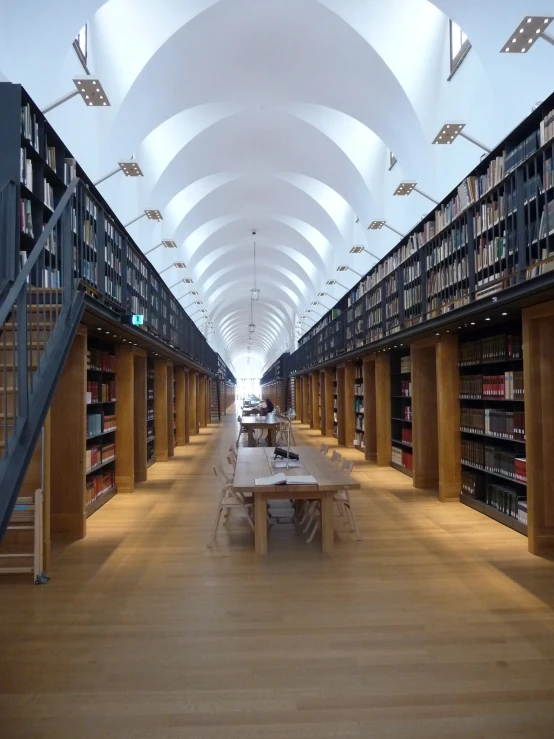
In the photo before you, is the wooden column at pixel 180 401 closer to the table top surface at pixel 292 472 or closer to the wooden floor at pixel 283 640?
the table top surface at pixel 292 472

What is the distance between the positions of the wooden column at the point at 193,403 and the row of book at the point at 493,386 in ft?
38.3

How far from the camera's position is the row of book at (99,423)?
688 cm

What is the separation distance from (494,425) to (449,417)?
890 millimetres

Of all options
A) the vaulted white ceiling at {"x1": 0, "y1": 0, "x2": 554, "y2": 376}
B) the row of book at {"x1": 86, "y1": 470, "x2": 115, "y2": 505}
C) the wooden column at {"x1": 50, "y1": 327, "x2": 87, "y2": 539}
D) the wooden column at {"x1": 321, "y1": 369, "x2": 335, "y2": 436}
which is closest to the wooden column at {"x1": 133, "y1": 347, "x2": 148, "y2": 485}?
the row of book at {"x1": 86, "y1": 470, "x2": 115, "y2": 505}

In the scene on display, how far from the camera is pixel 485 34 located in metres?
6.41

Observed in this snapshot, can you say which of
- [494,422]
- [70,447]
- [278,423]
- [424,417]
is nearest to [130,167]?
[70,447]

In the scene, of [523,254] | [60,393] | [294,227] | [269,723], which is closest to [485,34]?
[523,254]

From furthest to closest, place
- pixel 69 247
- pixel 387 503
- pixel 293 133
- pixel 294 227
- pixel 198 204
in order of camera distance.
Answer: pixel 294 227 → pixel 198 204 → pixel 293 133 → pixel 387 503 → pixel 69 247

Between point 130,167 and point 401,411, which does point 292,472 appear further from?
point 401,411

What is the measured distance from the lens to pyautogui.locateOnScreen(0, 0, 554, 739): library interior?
286 centimetres

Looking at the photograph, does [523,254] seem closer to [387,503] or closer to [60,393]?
[387,503]

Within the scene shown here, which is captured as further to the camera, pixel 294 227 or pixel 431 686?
pixel 294 227

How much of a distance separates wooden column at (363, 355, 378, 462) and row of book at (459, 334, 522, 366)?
13.9 ft

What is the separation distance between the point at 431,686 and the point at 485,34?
6617 mm
